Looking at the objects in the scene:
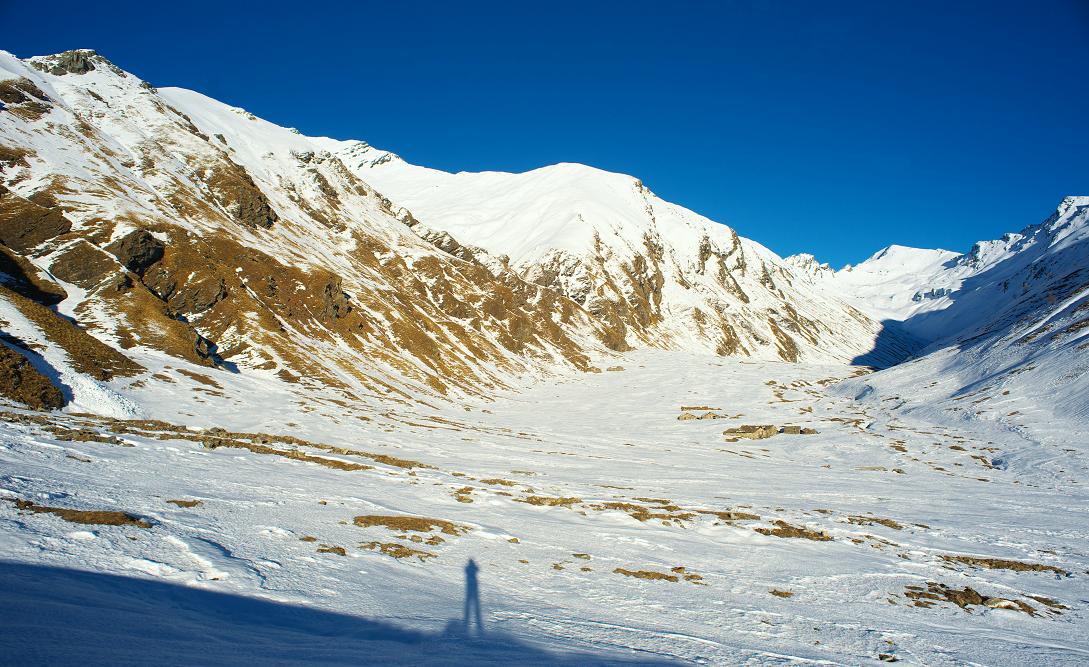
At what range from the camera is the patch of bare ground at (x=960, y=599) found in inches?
535

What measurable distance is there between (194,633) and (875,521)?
25.3 m

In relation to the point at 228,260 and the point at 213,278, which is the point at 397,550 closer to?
the point at 213,278

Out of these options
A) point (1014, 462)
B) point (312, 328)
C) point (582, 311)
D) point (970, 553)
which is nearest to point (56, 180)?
point (312, 328)

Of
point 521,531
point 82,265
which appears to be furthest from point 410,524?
point 82,265

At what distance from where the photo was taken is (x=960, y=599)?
1402 centimetres

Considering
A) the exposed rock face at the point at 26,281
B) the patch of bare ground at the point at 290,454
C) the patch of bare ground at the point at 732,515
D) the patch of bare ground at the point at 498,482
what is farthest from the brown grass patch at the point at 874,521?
the exposed rock face at the point at 26,281

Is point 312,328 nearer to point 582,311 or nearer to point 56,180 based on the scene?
point 56,180

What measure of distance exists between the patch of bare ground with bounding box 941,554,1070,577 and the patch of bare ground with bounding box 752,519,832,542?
3.62 metres

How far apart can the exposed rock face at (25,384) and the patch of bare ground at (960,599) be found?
38175 mm

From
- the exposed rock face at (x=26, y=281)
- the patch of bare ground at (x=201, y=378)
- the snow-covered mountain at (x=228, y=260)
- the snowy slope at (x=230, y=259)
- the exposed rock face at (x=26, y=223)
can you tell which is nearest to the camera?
the patch of bare ground at (x=201, y=378)

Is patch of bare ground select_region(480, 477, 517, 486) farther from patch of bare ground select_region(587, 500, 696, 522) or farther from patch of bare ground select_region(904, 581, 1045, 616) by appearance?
patch of bare ground select_region(904, 581, 1045, 616)

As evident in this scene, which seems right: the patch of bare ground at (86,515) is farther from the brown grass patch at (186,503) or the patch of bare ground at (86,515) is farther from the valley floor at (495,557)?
the brown grass patch at (186,503)

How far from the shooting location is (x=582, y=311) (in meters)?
190

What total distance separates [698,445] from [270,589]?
178 ft
